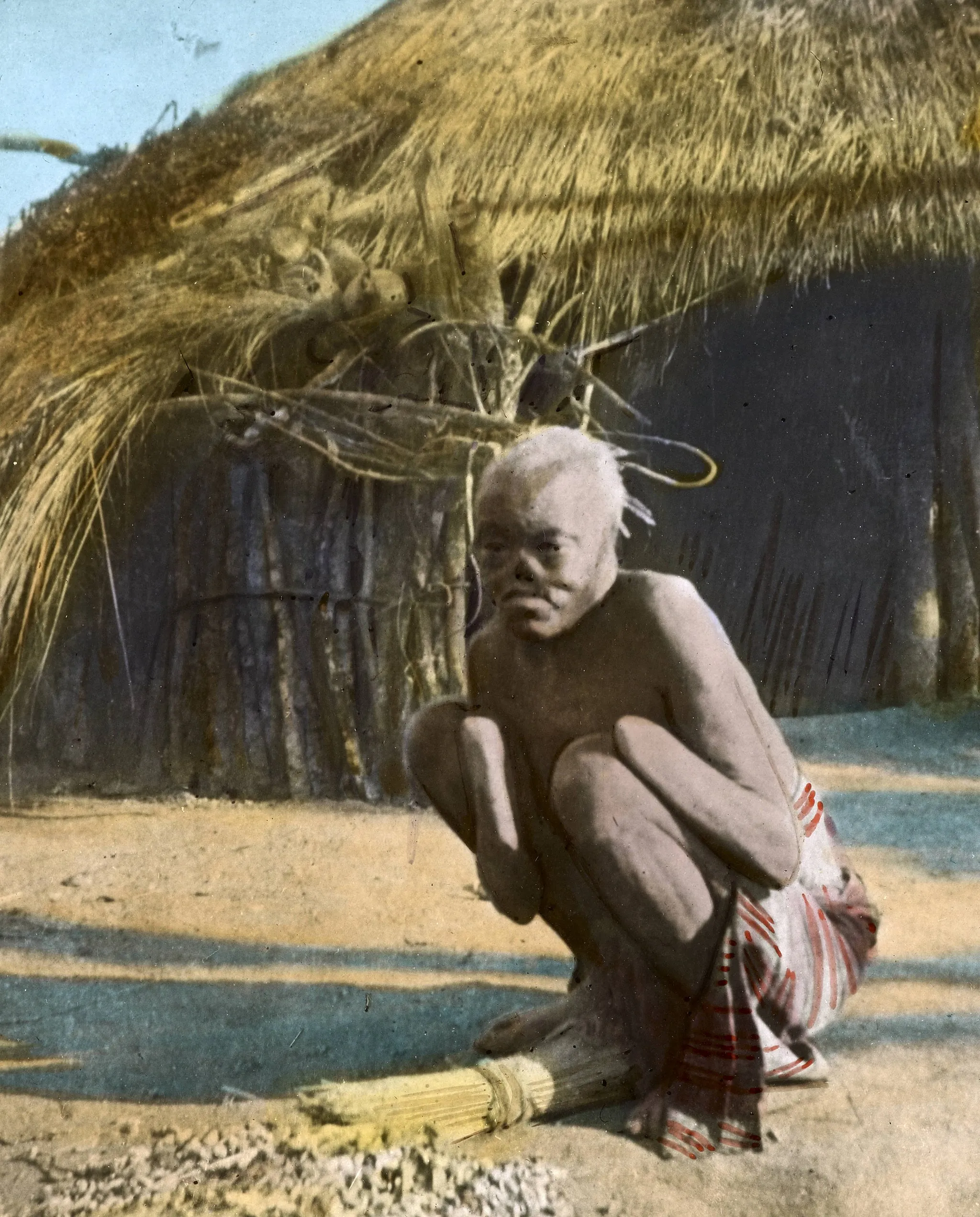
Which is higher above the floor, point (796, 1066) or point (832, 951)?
point (832, 951)

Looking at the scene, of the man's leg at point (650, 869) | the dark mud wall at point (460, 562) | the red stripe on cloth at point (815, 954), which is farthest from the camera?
the dark mud wall at point (460, 562)

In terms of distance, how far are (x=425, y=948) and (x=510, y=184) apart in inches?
77.9

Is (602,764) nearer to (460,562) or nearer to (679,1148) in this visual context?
(460,562)

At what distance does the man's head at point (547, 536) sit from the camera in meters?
3.43

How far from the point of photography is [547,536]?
11.2 ft

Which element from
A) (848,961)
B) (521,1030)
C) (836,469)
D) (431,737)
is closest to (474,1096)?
(521,1030)

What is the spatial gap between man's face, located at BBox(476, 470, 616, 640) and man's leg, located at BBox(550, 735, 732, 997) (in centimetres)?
38

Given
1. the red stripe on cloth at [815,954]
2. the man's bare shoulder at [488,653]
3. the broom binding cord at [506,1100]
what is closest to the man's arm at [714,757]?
the red stripe on cloth at [815,954]

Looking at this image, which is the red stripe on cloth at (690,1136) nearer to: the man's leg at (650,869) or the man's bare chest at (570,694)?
the man's leg at (650,869)

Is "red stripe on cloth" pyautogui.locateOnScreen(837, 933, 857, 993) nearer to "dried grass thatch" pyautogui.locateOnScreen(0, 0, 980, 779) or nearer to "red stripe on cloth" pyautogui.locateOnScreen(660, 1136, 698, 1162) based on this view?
"red stripe on cloth" pyautogui.locateOnScreen(660, 1136, 698, 1162)

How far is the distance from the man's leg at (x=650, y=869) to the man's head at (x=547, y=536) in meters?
0.40

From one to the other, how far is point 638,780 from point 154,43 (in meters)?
2.35

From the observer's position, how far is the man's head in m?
3.43

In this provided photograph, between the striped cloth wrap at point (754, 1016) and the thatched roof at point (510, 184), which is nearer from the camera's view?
the striped cloth wrap at point (754, 1016)
